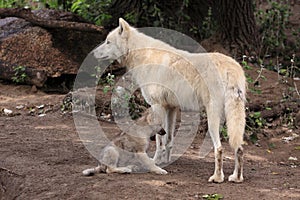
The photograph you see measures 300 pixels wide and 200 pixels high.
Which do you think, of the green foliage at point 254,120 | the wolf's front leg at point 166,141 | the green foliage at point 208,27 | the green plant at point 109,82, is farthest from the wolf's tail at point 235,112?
the green foliage at point 208,27

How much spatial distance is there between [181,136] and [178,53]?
6.48 ft

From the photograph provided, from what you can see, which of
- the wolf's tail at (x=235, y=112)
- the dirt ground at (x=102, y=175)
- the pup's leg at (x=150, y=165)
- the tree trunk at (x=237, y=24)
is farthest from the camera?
the tree trunk at (x=237, y=24)

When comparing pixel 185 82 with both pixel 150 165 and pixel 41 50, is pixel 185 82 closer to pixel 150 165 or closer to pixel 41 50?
pixel 150 165

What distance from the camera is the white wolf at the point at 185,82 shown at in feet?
18.8

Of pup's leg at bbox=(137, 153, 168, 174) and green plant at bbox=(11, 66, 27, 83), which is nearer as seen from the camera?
pup's leg at bbox=(137, 153, 168, 174)

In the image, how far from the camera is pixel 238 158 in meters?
5.76

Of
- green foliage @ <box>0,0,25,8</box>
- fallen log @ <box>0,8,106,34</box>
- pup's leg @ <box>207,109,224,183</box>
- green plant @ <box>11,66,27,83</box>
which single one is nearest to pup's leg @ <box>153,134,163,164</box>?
pup's leg @ <box>207,109,224,183</box>

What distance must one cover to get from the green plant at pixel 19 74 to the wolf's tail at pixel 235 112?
5.82 meters

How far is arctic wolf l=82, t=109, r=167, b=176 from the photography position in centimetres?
576

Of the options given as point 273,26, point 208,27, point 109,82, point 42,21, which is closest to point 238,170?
point 109,82

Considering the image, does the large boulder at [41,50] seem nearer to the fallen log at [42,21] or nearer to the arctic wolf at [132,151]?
the fallen log at [42,21]

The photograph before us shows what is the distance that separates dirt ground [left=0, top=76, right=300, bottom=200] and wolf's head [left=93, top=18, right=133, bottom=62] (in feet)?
4.18

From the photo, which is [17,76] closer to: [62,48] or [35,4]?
[62,48]

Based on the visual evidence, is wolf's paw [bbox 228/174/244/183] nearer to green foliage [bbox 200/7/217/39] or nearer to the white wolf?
the white wolf
